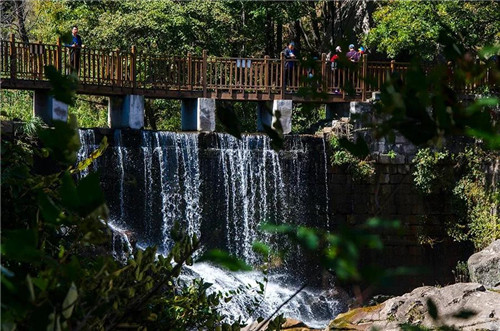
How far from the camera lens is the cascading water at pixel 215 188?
685 inches

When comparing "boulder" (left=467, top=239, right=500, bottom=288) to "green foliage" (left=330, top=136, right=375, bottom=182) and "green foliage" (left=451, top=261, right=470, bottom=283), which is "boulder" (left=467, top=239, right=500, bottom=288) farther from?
"green foliage" (left=330, top=136, right=375, bottom=182)

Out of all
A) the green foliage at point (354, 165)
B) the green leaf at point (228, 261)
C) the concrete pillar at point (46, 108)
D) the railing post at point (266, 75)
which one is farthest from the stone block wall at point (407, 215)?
the green leaf at point (228, 261)

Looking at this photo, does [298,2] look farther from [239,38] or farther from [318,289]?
[318,289]

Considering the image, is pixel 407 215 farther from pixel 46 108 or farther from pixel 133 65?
pixel 46 108

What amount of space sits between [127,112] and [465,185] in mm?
6455

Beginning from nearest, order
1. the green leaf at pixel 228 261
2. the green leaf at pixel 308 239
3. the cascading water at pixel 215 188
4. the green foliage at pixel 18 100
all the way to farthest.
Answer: the green leaf at pixel 308 239
the green leaf at pixel 228 261
the cascading water at pixel 215 188
the green foliage at pixel 18 100

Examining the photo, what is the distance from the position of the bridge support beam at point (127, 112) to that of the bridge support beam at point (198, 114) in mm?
1104

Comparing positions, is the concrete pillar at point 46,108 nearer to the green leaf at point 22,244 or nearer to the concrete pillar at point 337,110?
the concrete pillar at point 337,110

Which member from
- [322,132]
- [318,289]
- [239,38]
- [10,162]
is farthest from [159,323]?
[239,38]

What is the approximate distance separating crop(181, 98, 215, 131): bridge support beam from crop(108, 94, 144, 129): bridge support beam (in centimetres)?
110

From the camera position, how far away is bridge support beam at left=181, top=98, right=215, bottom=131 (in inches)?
739

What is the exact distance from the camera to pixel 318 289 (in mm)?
17625

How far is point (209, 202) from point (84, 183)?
16641 mm

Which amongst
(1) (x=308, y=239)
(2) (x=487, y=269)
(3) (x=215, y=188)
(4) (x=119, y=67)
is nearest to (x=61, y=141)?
(1) (x=308, y=239)
